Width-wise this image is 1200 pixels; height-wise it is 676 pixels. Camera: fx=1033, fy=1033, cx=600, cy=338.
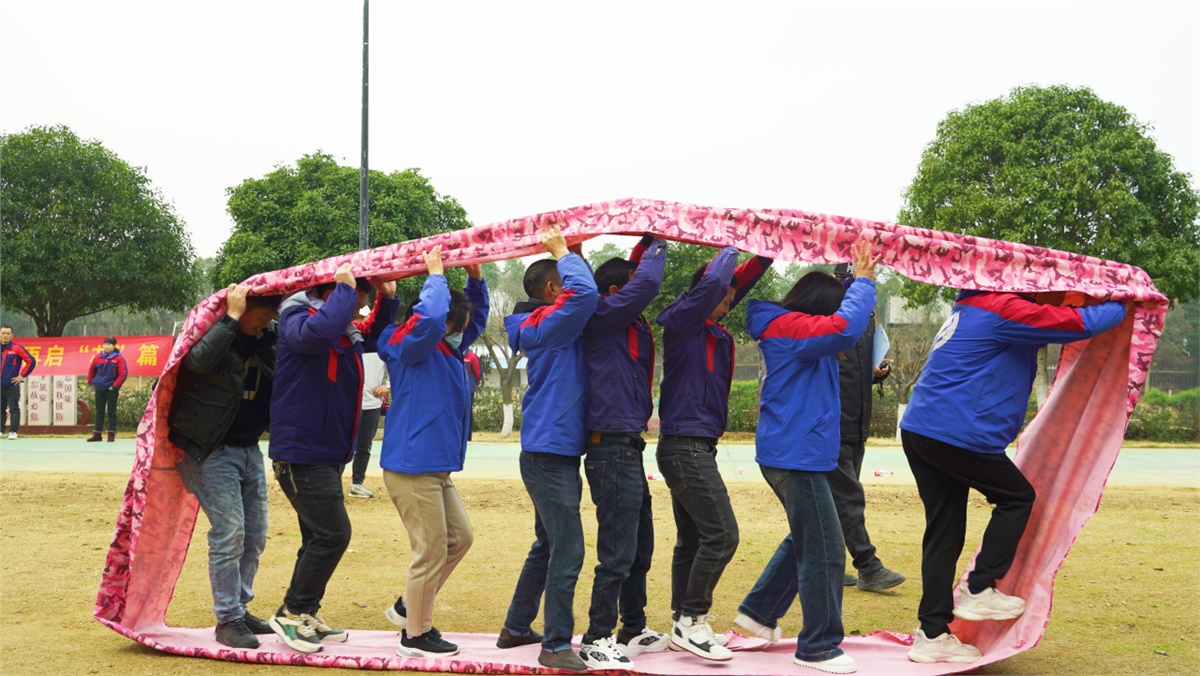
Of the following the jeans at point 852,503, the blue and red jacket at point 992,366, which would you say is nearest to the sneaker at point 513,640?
the blue and red jacket at point 992,366

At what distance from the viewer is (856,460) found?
23.2 feet

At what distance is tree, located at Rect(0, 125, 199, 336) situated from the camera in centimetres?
2477

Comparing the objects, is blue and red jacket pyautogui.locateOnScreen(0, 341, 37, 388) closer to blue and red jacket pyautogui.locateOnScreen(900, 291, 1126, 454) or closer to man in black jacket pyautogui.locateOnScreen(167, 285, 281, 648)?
man in black jacket pyautogui.locateOnScreen(167, 285, 281, 648)

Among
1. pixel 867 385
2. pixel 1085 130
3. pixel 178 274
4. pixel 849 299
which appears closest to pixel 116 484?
pixel 867 385

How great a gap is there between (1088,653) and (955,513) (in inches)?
47.3

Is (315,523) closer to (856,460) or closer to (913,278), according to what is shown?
(913,278)

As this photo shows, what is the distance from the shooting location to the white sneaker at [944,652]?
5039 mm

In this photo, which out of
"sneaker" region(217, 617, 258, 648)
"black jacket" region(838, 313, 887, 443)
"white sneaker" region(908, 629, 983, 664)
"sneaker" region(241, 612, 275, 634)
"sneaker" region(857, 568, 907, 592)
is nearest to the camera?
"white sneaker" region(908, 629, 983, 664)

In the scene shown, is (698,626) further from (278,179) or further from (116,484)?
(278,179)

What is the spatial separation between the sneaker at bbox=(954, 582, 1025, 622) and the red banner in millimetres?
19297

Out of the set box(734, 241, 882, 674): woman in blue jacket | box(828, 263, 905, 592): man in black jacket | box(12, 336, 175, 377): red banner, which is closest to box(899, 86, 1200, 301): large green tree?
box(12, 336, 175, 377): red banner

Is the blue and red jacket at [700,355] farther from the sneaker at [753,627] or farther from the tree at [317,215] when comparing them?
the tree at [317,215]

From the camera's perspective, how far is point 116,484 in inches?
488

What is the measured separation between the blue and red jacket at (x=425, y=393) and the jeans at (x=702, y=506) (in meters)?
1.07
